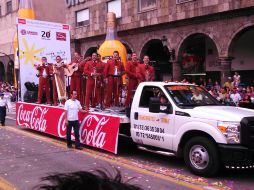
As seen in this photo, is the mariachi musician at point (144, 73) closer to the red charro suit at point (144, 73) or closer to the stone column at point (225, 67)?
the red charro suit at point (144, 73)

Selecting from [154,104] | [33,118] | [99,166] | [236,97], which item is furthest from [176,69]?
[99,166]

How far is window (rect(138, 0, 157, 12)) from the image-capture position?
23253 mm

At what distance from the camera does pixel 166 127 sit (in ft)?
26.3

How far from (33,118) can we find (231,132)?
825 centimetres

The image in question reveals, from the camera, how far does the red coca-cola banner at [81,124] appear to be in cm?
933

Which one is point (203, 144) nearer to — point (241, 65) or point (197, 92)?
point (197, 92)

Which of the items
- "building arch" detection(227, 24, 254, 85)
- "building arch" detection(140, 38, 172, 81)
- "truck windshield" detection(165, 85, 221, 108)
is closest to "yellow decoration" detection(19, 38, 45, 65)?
"truck windshield" detection(165, 85, 221, 108)

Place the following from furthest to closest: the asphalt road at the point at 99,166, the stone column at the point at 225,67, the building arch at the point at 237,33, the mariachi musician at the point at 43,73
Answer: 1. the stone column at the point at 225,67
2. the building arch at the point at 237,33
3. the mariachi musician at the point at 43,73
4. the asphalt road at the point at 99,166

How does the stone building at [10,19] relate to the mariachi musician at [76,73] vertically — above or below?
above

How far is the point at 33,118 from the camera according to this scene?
1327 centimetres

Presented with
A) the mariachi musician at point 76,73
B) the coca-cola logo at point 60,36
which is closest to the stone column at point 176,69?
the coca-cola logo at point 60,36

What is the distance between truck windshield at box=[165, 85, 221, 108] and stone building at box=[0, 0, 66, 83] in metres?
30.1

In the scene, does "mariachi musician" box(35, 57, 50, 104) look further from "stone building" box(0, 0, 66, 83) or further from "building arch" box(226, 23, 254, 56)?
"stone building" box(0, 0, 66, 83)

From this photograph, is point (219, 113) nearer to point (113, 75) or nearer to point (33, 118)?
point (113, 75)
